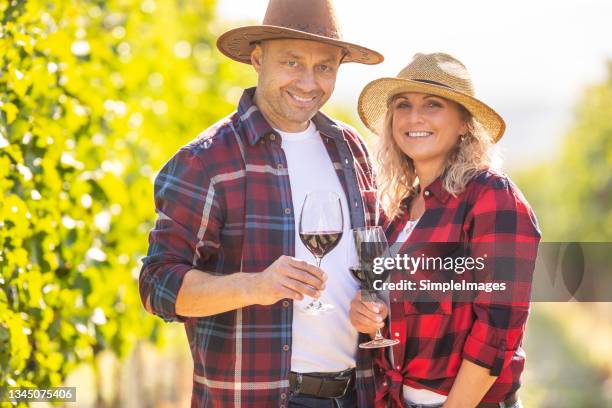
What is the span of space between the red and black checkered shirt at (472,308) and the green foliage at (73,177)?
1.44 meters

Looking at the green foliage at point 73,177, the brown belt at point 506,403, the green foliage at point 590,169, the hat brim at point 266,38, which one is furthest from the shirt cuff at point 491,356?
the green foliage at point 590,169

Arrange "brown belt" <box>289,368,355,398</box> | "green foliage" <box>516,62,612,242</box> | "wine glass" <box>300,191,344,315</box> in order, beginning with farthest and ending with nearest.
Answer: "green foliage" <box>516,62,612,242</box>
"brown belt" <box>289,368,355,398</box>
"wine glass" <box>300,191,344,315</box>

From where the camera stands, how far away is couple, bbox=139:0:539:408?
126 inches

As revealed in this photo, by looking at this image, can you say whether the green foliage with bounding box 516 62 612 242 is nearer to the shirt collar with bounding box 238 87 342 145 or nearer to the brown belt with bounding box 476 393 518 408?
the shirt collar with bounding box 238 87 342 145

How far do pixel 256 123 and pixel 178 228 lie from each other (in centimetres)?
53

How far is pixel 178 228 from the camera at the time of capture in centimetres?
331

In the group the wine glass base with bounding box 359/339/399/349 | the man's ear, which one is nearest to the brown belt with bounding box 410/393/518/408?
the wine glass base with bounding box 359/339/399/349

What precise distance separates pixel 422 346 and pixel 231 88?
299 inches

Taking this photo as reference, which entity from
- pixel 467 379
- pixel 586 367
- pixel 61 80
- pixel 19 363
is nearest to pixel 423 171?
pixel 467 379

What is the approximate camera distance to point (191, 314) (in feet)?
10.6

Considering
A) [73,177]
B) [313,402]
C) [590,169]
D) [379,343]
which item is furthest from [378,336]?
Result: [590,169]

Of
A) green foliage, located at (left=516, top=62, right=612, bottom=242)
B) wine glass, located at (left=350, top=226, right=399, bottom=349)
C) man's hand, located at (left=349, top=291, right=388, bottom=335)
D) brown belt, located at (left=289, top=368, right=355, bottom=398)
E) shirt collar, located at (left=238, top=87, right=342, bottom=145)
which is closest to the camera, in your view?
wine glass, located at (left=350, top=226, right=399, bottom=349)

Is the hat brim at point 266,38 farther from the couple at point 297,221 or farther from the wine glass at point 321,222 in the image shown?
the wine glass at point 321,222

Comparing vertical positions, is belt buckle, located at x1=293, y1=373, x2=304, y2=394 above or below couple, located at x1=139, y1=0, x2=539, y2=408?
below
